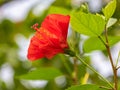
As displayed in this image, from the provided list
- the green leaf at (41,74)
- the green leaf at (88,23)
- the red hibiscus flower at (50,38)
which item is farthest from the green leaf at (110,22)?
the green leaf at (41,74)

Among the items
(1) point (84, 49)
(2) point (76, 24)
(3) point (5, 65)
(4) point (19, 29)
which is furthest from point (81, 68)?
(4) point (19, 29)

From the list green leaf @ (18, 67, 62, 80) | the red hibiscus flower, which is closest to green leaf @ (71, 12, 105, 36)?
the red hibiscus flower

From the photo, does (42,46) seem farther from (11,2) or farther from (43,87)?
(11,2)

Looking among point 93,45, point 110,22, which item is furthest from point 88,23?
point 93,45

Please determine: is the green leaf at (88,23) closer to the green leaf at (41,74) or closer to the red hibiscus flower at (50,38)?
the red hibiscus flower at (50,38)

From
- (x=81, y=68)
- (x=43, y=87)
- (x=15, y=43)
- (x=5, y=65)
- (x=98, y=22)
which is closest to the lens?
(x=98, y=22)

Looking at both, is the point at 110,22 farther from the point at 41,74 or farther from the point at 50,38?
the point at 41,74

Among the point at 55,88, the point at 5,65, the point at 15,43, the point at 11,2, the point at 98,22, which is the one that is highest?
the point at 11,2

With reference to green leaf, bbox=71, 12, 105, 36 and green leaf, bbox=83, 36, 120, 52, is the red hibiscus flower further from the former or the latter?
green leaf, bbox=83, 36, 120, 52

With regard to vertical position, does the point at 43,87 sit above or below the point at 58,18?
above
